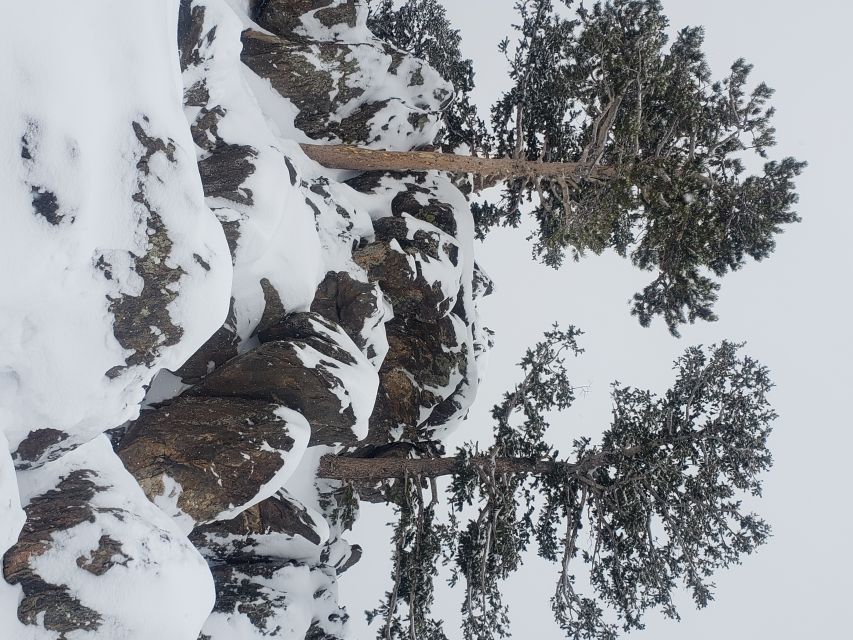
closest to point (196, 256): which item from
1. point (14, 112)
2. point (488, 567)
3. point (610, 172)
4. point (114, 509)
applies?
point (14, 112)

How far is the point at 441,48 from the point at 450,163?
5840 millimetres

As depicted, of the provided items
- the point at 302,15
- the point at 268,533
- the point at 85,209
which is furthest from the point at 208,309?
the point at 302,15

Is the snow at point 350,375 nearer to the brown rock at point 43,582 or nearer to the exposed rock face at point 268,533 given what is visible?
the exposed rock face at point 268,533

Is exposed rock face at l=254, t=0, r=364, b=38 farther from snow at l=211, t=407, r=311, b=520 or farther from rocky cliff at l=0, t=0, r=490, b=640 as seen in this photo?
snow at l=211, t=407, r=311, b=520

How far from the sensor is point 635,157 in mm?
16500

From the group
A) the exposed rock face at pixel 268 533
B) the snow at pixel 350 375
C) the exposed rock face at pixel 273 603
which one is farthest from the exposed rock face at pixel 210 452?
the exposed rock face at pixel 273 603

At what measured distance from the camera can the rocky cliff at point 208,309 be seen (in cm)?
779

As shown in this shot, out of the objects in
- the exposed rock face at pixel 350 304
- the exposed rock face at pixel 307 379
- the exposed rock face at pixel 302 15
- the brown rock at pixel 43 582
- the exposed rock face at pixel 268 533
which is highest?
the exposed rock face at pixel 302 15

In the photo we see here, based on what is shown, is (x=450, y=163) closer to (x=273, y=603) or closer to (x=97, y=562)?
(x=273, y=603)

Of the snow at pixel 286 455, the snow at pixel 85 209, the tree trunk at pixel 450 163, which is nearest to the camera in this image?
the snow at pixel 85 209

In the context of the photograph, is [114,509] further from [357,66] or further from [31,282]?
[357,66]

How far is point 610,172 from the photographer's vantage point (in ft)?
58.7

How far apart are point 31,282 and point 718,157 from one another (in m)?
16.4

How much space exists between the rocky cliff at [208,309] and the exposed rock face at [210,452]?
0.15 feet
